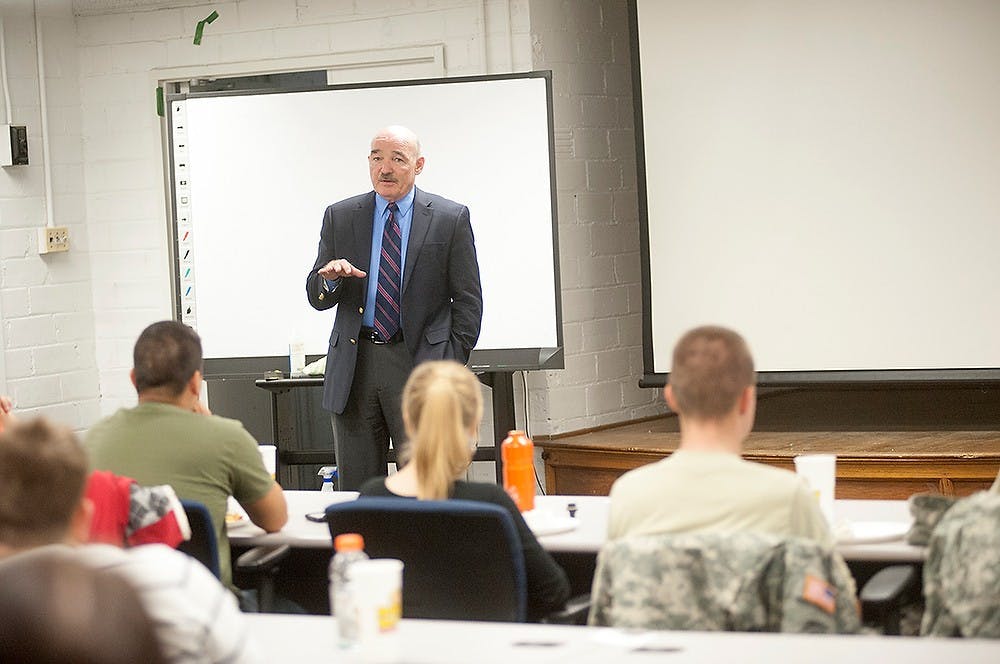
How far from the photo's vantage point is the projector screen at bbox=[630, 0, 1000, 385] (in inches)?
191

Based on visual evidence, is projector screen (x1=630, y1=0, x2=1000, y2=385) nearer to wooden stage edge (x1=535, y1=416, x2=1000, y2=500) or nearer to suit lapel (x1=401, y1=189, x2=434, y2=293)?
wooden stage edge (x1=535, y1=416, x2=1000, y2=500)

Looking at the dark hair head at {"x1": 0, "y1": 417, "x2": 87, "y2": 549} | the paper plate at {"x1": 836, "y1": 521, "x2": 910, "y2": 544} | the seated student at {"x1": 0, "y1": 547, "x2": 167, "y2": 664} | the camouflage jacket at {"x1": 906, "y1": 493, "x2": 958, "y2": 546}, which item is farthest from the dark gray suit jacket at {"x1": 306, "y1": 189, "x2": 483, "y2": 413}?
the seated student at {"x1": 0, "y1": 547, "x2": 167, "y2": 664}

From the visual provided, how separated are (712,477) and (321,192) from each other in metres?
3.19

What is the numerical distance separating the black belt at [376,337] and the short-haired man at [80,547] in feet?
8.31

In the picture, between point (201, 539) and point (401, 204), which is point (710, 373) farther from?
point (401, 204)

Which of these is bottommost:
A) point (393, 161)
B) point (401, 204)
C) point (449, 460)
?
point (449, 460)

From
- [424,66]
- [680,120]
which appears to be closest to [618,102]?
[680,120]

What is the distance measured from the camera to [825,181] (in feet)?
16.6

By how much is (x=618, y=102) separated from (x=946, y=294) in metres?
1.53

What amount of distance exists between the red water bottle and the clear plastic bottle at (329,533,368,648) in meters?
0.85

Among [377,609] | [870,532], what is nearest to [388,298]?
[870,532]

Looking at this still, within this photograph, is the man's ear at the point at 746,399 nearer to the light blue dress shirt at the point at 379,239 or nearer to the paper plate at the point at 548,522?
the paper plate at the point at 548,522

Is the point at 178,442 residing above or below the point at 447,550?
above

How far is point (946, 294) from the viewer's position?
193 inches
